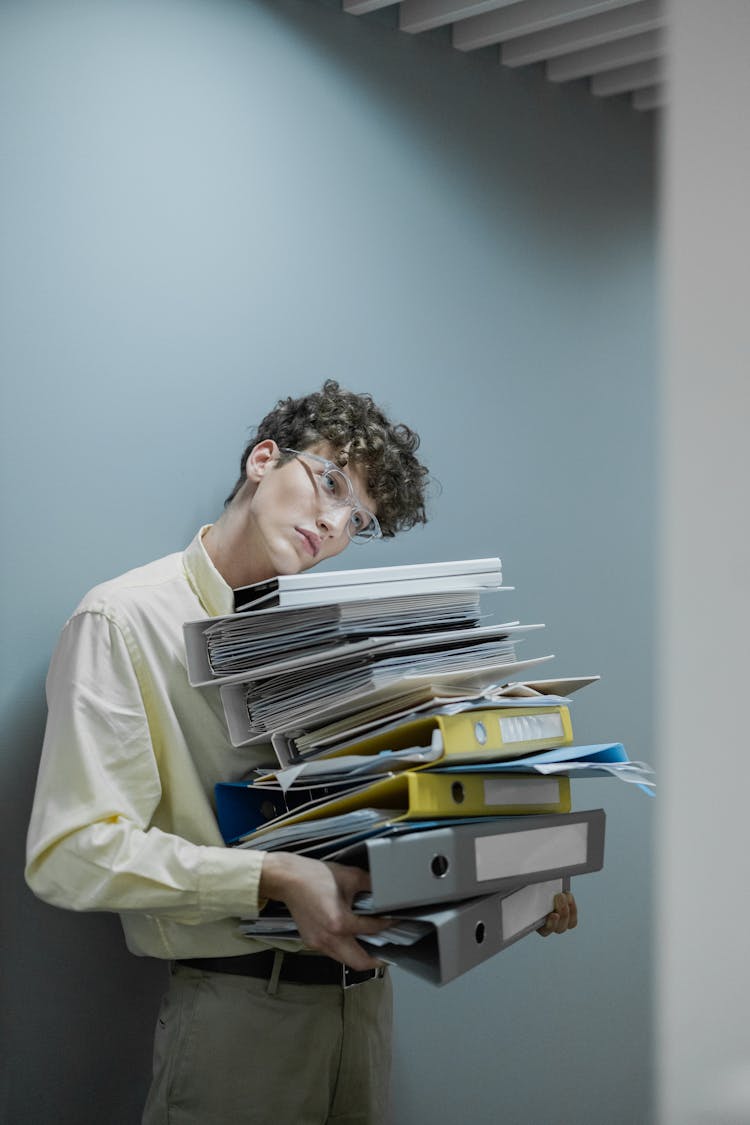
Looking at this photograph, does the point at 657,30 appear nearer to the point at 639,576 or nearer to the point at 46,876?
the point at 639,576

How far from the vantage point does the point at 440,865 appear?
132 cm

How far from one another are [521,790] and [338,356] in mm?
1010

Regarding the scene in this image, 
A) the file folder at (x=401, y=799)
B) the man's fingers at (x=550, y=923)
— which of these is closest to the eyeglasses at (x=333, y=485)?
the file folder at (x=401, y=799)

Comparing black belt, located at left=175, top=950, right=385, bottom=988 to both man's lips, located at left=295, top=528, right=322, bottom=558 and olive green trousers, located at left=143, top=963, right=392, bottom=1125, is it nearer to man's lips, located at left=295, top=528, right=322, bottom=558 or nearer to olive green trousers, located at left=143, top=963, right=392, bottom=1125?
olive green trousers, located at left=143, top=963, right=392, bottom=1125

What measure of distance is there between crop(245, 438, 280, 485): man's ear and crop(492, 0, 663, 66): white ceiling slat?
1187 millimetres

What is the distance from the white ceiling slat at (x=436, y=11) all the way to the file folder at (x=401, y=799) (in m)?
1.49

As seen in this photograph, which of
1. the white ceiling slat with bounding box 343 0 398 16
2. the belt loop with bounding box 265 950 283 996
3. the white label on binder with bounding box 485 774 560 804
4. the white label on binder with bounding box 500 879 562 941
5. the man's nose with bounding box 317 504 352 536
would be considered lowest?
the belt loop with bounding box 265 950 283 996

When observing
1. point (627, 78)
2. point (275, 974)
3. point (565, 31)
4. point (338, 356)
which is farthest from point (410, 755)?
point (627, 78)

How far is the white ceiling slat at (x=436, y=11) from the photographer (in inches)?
85.4

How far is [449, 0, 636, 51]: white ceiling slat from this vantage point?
2.18 metres

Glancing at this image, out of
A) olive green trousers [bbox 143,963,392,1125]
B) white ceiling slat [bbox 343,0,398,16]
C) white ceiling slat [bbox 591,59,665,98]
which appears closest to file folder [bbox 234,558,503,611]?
olive green trousers [bbox 143,963,392,1125]

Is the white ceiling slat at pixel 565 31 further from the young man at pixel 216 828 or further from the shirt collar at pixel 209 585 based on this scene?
the shirt collar at pixel 209 585

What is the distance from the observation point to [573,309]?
2.61m

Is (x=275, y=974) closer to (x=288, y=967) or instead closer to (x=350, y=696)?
(x=288, y=967)
